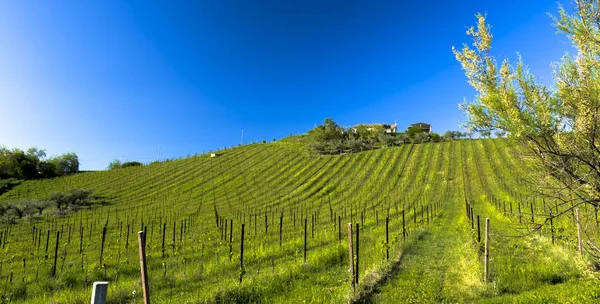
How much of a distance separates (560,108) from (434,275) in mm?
5719

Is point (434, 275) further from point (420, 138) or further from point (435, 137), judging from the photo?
point (435, 137)

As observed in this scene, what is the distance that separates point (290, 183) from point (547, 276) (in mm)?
38407

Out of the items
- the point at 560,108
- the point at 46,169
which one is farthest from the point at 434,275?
the point at 46,169

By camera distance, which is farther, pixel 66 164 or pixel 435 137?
Answer: pixel 435 137

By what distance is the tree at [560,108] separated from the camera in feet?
16.8

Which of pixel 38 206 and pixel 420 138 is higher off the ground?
pixel 420 138

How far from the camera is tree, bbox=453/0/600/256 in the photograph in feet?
16.8

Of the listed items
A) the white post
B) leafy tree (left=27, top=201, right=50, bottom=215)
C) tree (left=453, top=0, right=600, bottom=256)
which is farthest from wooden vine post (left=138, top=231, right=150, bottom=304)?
leafy tree (left=27, top=201, right=50, bottom=215)

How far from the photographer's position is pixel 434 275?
353 inches

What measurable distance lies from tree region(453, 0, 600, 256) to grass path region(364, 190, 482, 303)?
135 inches

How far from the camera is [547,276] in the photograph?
26.6 ft

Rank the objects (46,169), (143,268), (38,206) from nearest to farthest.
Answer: (143,268)
(38,206)
(46,169)

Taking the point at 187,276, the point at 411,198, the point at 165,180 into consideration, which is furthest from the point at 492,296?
the point at 165,180

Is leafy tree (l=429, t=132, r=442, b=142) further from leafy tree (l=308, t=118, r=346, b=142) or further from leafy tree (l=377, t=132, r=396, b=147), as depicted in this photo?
leafy tree (l=308, t=118, r=346, b=142)
